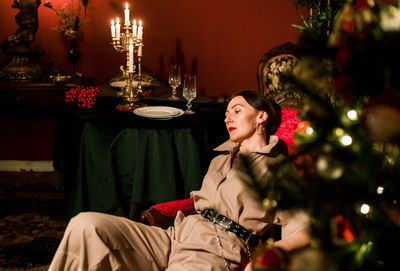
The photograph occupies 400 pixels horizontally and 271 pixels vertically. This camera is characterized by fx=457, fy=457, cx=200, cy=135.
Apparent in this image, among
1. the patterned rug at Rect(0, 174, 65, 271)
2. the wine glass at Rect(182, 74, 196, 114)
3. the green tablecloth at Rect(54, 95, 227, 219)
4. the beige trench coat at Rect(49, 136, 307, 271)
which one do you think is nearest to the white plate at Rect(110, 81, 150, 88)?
the green tablecloth at Rect(54, 95, 227, 219)

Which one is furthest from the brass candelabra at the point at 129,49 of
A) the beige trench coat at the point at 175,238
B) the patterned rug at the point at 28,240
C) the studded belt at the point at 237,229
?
the studded belt at the point at 237,229

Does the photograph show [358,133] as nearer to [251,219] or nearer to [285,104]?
[251,219]

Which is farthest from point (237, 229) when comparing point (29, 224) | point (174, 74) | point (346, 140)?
point (29, 224)

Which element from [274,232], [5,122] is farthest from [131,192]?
[5,122]

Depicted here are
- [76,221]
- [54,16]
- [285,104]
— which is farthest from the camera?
[54,16]

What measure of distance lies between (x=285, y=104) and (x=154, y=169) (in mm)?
854

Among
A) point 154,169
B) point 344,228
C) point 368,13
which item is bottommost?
point 154,169

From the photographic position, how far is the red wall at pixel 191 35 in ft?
13.3

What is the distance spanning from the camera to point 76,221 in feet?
5.44

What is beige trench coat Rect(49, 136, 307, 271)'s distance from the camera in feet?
5.32

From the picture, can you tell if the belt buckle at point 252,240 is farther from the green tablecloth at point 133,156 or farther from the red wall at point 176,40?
the red wall at point 176,40

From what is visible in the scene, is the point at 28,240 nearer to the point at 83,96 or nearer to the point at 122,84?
the point at 83,96

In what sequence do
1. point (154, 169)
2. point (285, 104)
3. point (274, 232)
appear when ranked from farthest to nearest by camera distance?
point (154, 169) → point (285, 104) → point (274, 232)

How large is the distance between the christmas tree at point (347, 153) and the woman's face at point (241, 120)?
1.07m
